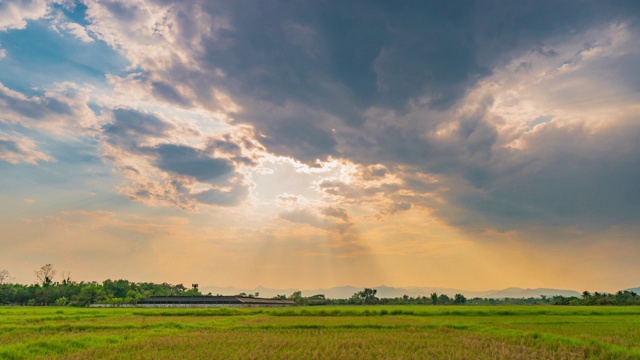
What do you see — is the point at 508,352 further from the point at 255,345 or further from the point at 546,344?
the point at 255,345

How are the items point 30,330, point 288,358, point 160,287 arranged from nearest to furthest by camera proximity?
point 288,358 → point 30,330 → point 160,287

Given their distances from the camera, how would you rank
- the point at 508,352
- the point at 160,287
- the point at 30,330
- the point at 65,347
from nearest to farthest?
the point at 508,352 → the point at 65,347 → the point at 30,330 → the point at 160,287

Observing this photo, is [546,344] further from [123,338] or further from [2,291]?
[2,291]

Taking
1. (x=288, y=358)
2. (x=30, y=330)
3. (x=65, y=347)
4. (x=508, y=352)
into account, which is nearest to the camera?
(x=288, y=358)

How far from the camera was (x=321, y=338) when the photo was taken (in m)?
23.3

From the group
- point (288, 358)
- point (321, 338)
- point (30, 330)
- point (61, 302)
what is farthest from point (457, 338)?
point (61, 302)

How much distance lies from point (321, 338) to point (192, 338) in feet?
25.1

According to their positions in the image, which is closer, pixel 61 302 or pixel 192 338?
pixel 192 338

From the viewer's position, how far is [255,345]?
65.7 ft

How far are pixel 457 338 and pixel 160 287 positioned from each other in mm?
140277

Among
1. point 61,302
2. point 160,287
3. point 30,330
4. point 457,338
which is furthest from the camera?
point 160,287

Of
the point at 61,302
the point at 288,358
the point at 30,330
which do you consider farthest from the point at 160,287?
the point at 288,358

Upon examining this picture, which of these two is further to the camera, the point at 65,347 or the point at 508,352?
the point at 65,347

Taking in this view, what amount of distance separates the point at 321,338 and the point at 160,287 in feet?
447
